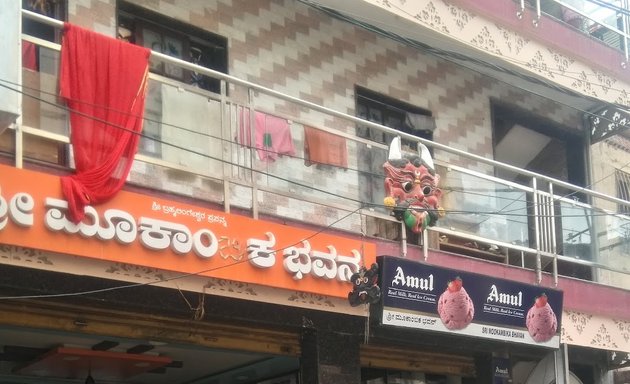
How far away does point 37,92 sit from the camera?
6.68m

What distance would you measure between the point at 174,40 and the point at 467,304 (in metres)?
4.14

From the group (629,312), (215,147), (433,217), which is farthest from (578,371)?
(215,147)

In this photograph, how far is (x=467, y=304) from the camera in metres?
9.43

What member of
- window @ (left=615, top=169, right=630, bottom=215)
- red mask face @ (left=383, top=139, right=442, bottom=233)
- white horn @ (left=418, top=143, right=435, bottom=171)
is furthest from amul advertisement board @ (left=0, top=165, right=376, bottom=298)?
window @ (left=615, top=169, right=630, bottom=215)

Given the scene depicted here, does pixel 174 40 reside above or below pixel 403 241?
above

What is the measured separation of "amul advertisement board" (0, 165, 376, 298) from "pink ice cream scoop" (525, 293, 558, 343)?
2.57 m

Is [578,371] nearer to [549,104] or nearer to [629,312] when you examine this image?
[629,312]

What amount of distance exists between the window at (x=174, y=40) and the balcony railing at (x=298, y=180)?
488 mm

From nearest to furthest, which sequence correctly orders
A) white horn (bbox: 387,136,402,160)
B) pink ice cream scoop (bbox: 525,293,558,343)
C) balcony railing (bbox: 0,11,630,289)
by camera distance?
balcony railing (bbox: 0,11,630,289) < white horn (bbox: 387,136,402,160) < pink ice cream scoop (bbox: 525,293,558,343)

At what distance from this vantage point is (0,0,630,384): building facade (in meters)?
6.79

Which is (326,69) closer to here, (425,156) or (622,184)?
(425,156)

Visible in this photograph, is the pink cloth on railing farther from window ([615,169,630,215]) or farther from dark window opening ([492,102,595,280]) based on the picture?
window ([615,169,630,215])

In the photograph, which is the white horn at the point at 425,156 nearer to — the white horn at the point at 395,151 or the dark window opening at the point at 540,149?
the white horn at the point at 395,151

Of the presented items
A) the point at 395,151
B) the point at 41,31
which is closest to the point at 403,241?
the point at 395,151
